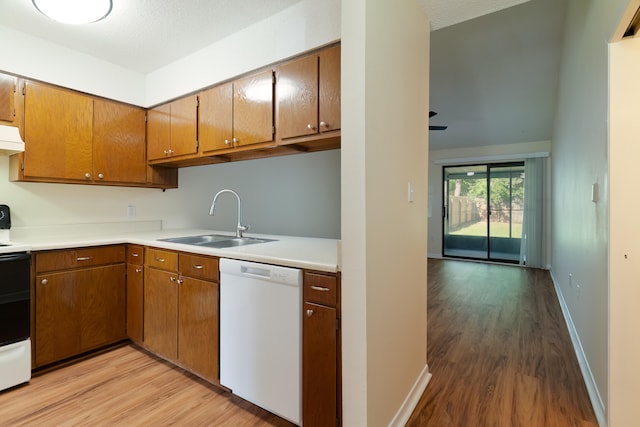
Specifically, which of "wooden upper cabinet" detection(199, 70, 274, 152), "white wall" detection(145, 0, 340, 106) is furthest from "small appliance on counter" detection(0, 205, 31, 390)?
"white wall" detection(145, 0, 340, 106)

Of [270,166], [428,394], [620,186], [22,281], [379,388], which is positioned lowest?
[428,394]

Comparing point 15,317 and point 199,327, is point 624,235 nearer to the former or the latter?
point 199,327

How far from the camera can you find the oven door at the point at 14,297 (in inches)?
74.9

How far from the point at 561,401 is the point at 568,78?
2.61 m

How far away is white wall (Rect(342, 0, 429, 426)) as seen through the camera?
1250mm

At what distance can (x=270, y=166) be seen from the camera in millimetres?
2697

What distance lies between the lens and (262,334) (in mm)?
1651

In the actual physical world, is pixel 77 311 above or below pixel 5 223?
below

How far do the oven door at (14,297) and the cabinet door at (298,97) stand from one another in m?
1.89

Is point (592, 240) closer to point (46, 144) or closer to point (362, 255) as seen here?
point (362, 255)

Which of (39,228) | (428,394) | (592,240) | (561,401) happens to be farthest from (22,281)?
(592,240)

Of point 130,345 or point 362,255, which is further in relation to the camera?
point 130,345

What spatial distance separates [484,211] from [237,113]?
228 inches

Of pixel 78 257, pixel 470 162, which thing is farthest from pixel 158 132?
pixel 470 162
